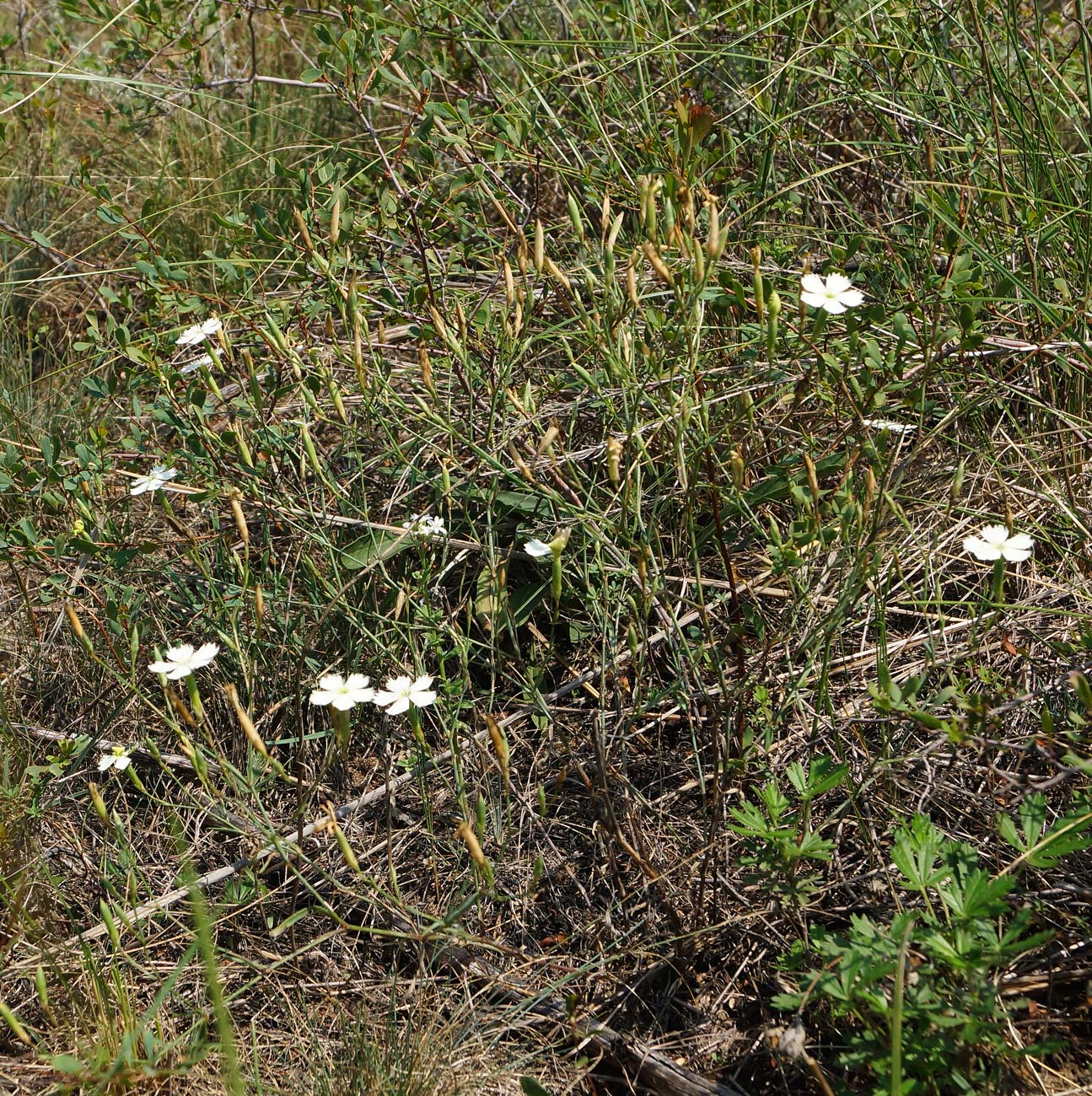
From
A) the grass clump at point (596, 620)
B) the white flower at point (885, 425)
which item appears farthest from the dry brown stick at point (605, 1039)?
the white flower at point (885, 425)

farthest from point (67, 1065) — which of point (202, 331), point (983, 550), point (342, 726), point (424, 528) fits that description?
point (983, 550)

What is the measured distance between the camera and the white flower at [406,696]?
158 centimetres

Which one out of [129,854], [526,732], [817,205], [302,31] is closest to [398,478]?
[526,732]

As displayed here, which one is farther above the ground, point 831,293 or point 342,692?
point 831,293

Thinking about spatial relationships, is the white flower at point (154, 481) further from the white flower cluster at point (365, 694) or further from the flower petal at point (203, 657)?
the white flower cluster at point (365, 694)

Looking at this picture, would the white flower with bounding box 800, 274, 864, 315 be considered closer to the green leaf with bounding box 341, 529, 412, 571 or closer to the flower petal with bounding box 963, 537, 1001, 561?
the flower petal with bounding box 963, 537, 1001, 561

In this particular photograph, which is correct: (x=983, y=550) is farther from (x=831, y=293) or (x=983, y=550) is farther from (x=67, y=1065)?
(x=67, y=1065)

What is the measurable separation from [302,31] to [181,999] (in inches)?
136

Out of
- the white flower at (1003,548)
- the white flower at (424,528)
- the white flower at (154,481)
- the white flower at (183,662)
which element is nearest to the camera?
the white flower at (1003,548)

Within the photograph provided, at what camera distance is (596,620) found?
79.3 inches

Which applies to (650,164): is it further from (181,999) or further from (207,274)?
(181,999)

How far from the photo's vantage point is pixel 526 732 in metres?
2.04

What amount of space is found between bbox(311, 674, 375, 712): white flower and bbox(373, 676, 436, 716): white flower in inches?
0.9

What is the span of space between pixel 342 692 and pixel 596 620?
22.3 inches
